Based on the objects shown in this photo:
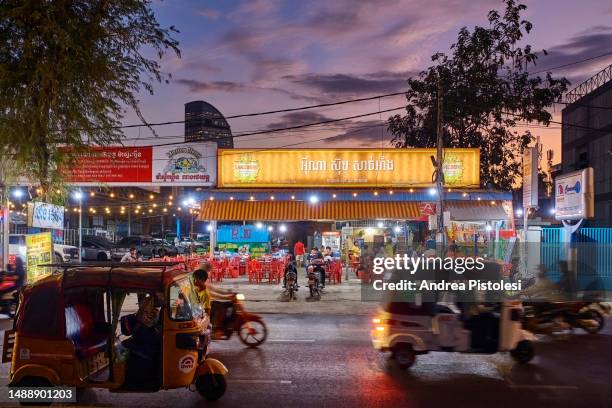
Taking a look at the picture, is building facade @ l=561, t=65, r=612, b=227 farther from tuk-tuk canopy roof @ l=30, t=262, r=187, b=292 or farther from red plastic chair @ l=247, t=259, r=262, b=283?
tuk-tuk canopy roof @ l=30, t=262, r=187, b=292

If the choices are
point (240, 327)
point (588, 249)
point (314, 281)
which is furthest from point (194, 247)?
point (240, 327)

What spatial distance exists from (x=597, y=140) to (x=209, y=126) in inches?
2636

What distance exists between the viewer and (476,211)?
26.0 metres

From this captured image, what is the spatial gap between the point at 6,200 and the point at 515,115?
3205 cm

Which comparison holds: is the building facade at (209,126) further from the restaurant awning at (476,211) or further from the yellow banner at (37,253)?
the restaurant awning at (476,211)

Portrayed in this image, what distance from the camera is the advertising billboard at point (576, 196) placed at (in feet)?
60.2

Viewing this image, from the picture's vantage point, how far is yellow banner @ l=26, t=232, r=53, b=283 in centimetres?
1564

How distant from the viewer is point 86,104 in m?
12.2

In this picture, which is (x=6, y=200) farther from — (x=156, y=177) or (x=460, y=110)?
(x=460, y=110)

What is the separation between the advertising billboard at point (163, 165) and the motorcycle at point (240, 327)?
16.8 meters

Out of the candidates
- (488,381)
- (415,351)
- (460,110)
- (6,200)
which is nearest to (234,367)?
(415,351)

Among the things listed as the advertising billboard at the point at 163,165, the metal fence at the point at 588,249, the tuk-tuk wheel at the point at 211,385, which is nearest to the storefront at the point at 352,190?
the advertising billboard at the point at 163,165

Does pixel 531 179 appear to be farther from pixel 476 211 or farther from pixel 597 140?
pixel 597 140

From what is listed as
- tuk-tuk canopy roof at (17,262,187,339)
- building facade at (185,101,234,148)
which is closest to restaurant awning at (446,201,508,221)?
building facade at (185,101,234,148)
